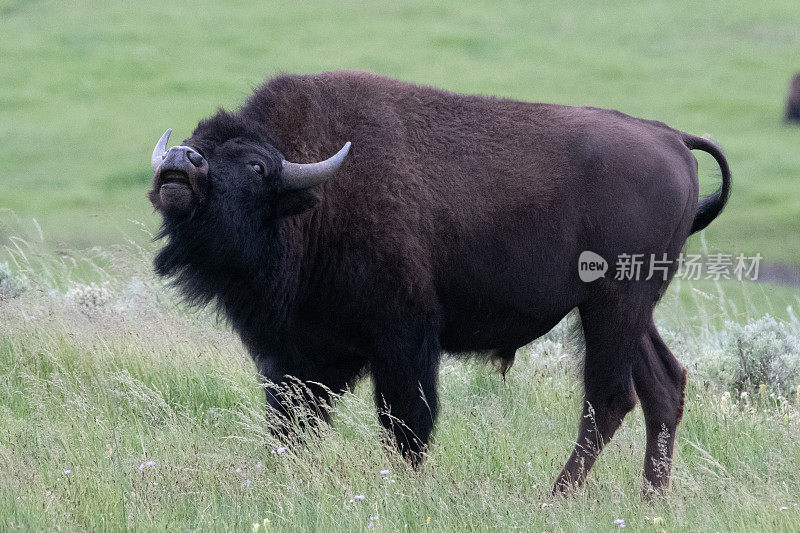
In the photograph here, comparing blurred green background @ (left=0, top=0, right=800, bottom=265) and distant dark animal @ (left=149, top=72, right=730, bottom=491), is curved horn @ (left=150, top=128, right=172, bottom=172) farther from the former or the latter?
blurred green background @ (left=0, top=0, right=800, bottom=265)

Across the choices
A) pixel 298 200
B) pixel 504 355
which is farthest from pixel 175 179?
pixel 504 355

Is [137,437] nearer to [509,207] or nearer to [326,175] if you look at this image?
[326,175]

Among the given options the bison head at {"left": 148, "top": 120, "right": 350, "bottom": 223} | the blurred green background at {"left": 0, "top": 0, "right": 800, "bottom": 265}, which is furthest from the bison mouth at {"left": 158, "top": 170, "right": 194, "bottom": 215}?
the blurred green background at {"left": 0, "top": 0, "right": 800, "bottom": 265}

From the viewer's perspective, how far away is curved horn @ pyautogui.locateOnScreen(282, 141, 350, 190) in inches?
180

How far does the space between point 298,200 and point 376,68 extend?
30.0 m

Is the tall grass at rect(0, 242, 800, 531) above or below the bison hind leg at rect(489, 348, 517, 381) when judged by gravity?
below

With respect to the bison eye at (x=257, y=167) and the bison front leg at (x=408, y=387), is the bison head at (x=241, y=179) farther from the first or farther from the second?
the bison front leg at (x=408, y=387)

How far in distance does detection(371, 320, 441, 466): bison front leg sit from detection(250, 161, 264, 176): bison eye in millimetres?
1070

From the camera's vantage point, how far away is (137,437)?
5207 mm

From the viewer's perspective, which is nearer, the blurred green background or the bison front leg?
the bison front leg

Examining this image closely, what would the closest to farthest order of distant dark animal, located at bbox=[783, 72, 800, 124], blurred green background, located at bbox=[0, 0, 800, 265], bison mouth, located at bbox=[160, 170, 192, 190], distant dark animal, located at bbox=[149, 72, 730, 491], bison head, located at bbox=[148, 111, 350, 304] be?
bison mouth, located at bbox=[160, 170, 192, 190] → bison head, located at bbox=[148, 111, 350, 304] → distant dark animal, located at bbox=[149, 72, 730, 491] → blurred green background, located at bbox=[0, 0, 800, 265] → distant dark animal, located at bbox=[783, 72, 800, 124]

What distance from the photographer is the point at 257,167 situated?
4.55m

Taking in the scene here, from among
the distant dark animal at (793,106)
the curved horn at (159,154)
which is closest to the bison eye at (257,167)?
the curved horn at (159,154)

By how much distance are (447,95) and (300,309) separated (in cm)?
153
